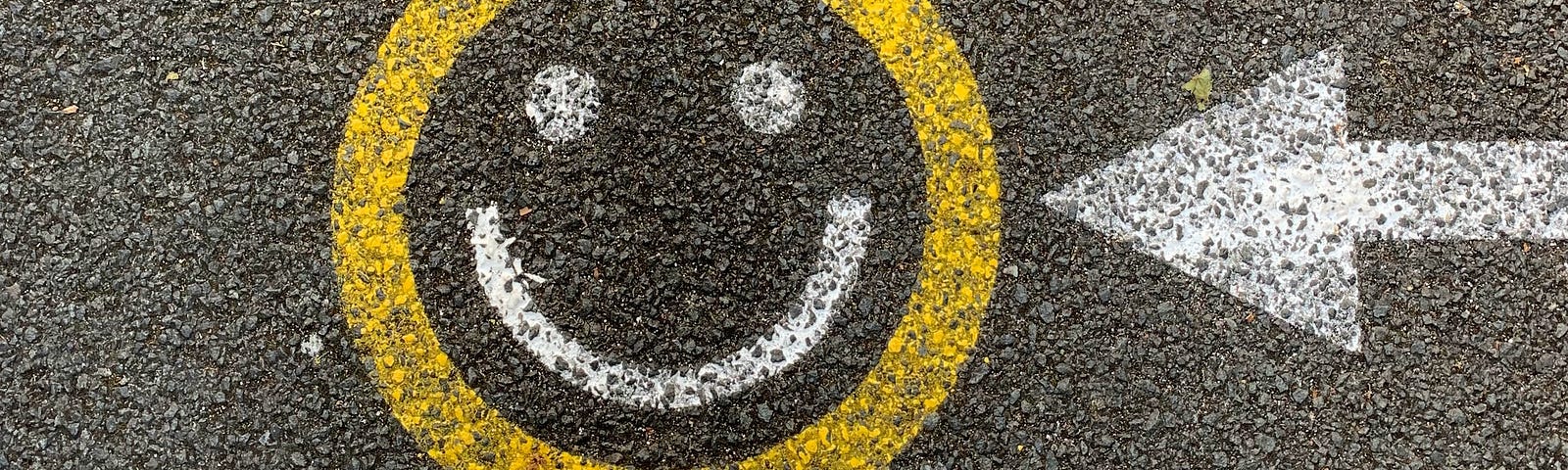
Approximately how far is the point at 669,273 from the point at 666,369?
0.72 feet

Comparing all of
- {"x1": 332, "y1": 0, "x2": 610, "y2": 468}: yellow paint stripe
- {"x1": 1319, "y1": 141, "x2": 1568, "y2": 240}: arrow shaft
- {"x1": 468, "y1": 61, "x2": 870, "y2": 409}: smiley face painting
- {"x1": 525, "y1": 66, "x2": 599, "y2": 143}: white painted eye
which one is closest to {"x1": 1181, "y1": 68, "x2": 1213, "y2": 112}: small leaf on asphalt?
{"x1": 1319, "y1": 141, "x2": 1568, "y2": 240}: arrow shaft

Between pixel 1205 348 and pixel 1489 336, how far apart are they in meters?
0.66

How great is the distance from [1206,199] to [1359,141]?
0.39 m

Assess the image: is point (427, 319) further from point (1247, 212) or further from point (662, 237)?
point (1247, 212)

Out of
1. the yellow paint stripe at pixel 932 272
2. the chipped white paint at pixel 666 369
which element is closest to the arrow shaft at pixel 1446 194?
the yellow paint stripe at pixel 932 272

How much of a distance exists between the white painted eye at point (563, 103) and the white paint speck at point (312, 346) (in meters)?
0.70

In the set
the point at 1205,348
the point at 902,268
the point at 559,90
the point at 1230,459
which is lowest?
the point at 1230,459

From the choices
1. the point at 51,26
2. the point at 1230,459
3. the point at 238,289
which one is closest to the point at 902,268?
the point at 1230,459

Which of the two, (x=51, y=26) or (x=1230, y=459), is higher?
(x=51, y=26)

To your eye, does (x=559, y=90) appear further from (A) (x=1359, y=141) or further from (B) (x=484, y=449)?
(A) (x=1359, y=141)

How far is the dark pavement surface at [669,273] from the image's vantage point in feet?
6.73

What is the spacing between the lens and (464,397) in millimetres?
2055

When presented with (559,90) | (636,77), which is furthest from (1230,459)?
(559,90)

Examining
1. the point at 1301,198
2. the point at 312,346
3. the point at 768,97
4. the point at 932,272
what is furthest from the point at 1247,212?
the point at 312,346
